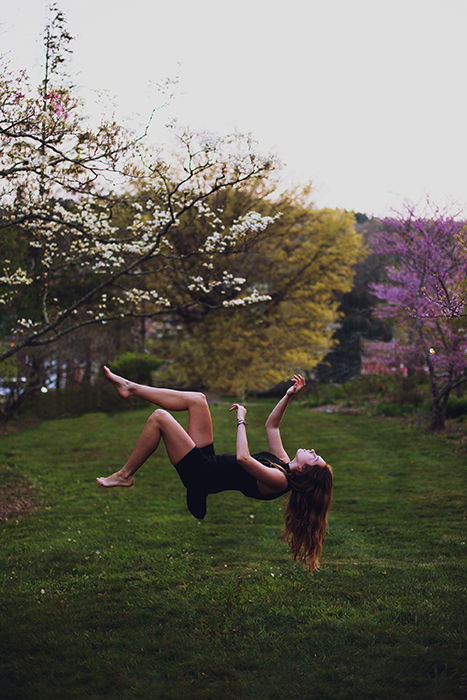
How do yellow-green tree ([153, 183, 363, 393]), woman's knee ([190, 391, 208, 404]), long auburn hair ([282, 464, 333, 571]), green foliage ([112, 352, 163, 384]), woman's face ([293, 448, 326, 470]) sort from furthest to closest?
yellow-green tree ([153, 183, 363, 393]) → green foliage ([112, 352, 163, 384]) → long auburn hair ([282, 464, 333, 571]) → woman's face ([293, 448, 326, 470]) → woman's knee ([190, 391, 208, 404])

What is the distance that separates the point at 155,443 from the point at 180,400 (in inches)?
12.4

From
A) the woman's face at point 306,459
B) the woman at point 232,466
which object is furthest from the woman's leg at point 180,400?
the woman's face at point 306,459

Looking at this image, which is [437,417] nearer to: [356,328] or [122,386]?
[122,386]

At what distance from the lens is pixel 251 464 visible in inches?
166

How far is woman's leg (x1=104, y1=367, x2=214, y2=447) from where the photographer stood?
4113mm

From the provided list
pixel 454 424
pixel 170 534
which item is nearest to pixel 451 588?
pixel 170 534

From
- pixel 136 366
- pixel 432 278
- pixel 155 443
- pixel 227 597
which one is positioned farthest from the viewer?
pixel 136 366

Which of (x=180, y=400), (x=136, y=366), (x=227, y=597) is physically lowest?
(x=227, y=597)

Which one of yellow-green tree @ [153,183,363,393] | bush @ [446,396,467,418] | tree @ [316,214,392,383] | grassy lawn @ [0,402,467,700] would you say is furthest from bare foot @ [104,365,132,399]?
tree @ [316,214,392,383]

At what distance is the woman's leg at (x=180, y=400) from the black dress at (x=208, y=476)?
0.35ft

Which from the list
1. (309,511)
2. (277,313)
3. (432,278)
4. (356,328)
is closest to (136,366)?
(277,313)

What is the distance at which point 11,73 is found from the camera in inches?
270

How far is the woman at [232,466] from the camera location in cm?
420

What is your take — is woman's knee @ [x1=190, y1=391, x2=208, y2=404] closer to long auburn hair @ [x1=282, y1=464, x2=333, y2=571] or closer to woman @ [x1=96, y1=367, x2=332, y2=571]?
woman @ [x1=96, y1=367, x2=332, y2=571]
